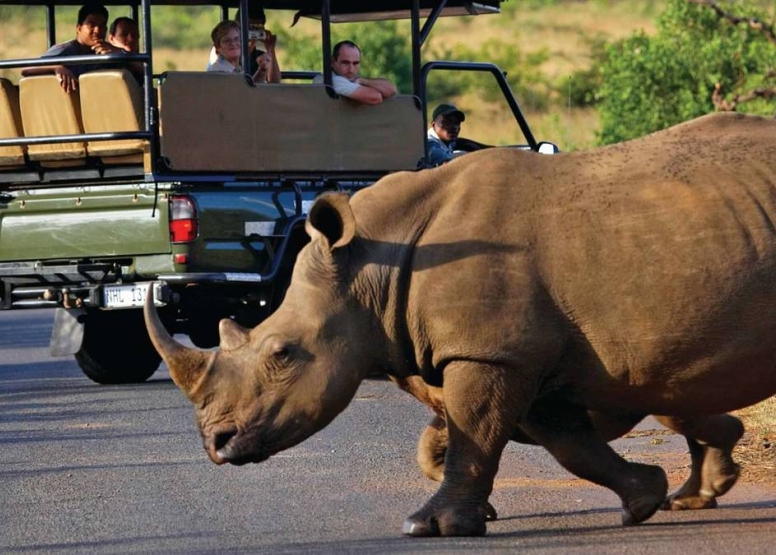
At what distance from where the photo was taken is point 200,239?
1250cm

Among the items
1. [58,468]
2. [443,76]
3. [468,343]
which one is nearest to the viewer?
[468,343]

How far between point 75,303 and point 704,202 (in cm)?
642

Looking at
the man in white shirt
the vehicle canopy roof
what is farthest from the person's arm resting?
the vehicle canopy roof

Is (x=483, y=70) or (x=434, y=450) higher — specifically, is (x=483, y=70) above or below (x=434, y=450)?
below

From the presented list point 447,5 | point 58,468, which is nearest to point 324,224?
point 58,468

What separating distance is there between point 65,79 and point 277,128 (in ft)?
4.87

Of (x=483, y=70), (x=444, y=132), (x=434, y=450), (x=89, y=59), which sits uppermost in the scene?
(x=434, y=450)

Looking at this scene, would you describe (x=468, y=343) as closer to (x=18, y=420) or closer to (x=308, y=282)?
(x=308, y=282)

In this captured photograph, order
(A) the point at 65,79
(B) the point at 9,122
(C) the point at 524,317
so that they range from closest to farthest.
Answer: (C) the point at 524,317, (A) the point at 65,79, (B) the point at 9,122

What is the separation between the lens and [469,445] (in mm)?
7520

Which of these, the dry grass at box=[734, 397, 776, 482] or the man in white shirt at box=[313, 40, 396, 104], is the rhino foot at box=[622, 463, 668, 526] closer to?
the dry grass at box=[734, 397, 776, 482]

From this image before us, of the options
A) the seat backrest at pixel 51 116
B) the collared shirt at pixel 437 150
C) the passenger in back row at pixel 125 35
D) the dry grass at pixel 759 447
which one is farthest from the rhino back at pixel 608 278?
the passenger in back row at pixel 125 35

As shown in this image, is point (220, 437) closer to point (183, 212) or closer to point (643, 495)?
point (643, 495)

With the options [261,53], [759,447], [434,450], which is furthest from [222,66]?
[434,450]
